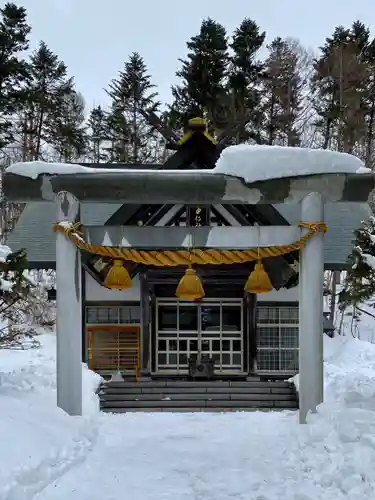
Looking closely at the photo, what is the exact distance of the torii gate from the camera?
7043mm

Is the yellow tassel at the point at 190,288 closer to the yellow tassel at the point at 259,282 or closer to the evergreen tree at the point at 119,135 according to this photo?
the yellow tassel at the point at 259,282

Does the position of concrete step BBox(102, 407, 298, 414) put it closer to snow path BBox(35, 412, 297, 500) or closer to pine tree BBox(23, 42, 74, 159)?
snow path BBox(35, 412, 297, 500)

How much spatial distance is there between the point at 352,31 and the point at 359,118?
6537 millimetres

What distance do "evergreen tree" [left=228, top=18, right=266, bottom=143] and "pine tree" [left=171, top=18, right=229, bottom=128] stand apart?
56 cm

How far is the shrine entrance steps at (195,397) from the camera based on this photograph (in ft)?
29.3

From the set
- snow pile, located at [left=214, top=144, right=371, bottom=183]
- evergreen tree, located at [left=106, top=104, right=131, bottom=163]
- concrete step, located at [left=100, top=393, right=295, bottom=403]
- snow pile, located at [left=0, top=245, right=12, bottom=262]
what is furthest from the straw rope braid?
evergreen tree, located at [left=106, top=104, right=131, bottom=163]

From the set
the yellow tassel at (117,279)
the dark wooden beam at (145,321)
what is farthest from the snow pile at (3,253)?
the dark wooden beam at (145,321)

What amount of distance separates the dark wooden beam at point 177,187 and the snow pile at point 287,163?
4.0 inches

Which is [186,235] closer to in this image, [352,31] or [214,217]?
[214,217]

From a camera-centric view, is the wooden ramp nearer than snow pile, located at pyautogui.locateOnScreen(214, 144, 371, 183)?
No

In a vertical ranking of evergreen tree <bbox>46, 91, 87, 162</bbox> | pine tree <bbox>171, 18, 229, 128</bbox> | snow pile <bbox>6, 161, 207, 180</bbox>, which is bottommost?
snow pile <bbox>6, 161, 207, 180</bbox>

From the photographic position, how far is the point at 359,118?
22156mm

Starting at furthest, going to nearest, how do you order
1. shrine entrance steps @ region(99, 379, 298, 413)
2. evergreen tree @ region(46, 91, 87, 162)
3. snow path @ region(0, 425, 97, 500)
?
evergreen tree @ region(46, 91, 87, 162)
shrine entrance steps @ region(99, 379, 298, 413)
snow path @ region(0, 425, 97, 500)

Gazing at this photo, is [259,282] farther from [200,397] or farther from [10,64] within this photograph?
[10,64]
